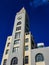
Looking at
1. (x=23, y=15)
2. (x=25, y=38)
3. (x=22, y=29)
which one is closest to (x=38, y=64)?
(x=25, y=38)

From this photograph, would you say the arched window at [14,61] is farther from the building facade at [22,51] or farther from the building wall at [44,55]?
the building wall at [44,55]

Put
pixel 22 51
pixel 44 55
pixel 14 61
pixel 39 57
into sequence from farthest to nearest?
pixel 22 51 < pixel 14 61 < pixel 39 57 < pixel 44 55

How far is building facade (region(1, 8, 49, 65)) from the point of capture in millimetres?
43700

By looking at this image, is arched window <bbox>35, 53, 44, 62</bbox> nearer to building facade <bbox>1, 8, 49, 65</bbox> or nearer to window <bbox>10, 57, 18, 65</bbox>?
building facade <bbox>1, 8, 49, 65</bbox>

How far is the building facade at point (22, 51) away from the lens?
43700 millimetres

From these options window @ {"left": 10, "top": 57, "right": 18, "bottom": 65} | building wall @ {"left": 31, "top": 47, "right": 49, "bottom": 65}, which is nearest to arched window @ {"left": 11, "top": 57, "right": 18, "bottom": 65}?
window @ {"left": 10, "top": 57, "right": 18, "bottom": 65}

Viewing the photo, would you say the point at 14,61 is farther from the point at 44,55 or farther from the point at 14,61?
the point at 44,55

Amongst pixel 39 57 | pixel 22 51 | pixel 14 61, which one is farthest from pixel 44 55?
pixel 14 61

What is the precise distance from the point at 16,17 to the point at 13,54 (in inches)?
841

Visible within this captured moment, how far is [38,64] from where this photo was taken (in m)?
42.2

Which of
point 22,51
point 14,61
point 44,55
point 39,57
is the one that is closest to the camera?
point 44,55

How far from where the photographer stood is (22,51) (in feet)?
153

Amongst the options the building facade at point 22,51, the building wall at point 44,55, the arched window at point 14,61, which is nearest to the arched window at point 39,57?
the building facade at point 22,51

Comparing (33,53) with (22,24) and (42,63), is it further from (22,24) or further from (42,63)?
(22,24)
